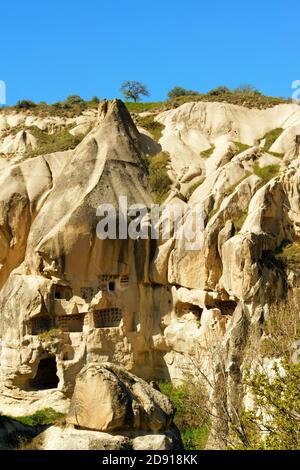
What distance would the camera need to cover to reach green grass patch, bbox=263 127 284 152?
92.6ft

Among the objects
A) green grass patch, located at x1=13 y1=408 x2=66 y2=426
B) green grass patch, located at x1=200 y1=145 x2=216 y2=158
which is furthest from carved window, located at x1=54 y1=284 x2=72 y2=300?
green grass patch, located at x1=200 y1=145 x2=216 y2=158

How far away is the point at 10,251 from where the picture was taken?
26547 millimetres

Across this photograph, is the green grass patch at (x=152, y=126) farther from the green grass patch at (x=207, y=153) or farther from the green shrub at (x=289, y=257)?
the green shrub at (x=289, y=257)

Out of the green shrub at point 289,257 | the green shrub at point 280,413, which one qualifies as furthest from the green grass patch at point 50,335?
the green shrub at point 280,413

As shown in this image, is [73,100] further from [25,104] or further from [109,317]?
[109,317]

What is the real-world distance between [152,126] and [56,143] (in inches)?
147

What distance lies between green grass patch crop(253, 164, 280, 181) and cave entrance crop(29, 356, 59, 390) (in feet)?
26.9

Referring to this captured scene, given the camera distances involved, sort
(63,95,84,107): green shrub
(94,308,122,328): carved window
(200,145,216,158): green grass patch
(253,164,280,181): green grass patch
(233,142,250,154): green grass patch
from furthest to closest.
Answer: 1. (63,95,84,107): green shrub
2. (200,145,216,158): green grass patch
3. (233,142,250,154): green grass patch
4. (253,164,280,181): green grass patch
5. (94,308,122,328): carved window

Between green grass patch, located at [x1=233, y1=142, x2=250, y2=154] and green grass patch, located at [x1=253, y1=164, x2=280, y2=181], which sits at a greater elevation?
green grass patch, located at [x1=233, y1=142, x2=250, y2=154]

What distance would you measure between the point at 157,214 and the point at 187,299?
296 cm

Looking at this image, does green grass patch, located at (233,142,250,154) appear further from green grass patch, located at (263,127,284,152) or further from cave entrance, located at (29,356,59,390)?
cave entrance, located at (29,356,59,390)

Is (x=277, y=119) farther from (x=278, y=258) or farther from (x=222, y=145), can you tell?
(x=278, y=258)

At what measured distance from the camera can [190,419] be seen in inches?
851
